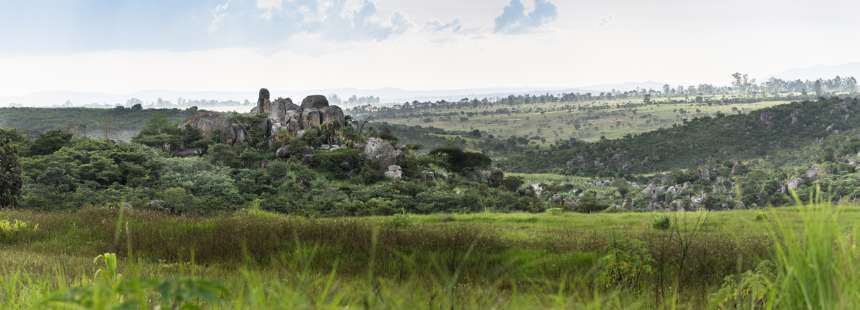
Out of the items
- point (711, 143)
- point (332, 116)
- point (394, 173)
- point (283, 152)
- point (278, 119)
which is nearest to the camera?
point (283, 152)

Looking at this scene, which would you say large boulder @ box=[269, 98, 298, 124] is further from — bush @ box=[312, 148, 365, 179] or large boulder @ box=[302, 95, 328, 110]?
bush @ box=[312, 148, 365, 179]

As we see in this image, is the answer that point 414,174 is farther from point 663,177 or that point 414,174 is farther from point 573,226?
point 663,177

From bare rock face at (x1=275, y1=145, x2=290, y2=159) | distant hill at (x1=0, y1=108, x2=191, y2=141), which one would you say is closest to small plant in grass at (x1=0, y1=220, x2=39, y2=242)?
bare rock face at (x1=275, y1=145, x2=290, y2=159)

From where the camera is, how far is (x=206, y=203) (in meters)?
35.4

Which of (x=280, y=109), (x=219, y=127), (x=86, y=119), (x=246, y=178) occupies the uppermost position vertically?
(x=280, y=109)

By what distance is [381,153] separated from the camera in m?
53.3

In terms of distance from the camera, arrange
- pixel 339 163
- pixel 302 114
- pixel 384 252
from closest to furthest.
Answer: pixel 384 252 → pixel 339 163 → pixel 302 114

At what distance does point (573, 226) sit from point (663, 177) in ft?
230

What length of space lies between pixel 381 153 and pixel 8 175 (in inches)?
1121

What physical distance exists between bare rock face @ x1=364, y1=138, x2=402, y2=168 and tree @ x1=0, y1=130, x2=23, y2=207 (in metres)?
26.4

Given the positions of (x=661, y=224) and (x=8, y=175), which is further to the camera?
(x=8, y=175)

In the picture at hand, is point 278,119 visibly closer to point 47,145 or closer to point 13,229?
point 47,145

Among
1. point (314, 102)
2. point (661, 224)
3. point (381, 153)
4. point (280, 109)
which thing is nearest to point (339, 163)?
point (381, 153)

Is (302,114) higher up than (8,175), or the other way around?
(302,114)
